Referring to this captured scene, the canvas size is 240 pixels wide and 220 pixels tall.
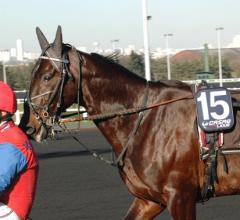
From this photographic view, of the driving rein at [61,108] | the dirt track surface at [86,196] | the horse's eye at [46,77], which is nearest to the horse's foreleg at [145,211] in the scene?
the driving rein at [61,108]

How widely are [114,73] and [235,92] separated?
3.64 ft

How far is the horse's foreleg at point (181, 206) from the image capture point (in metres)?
5.45

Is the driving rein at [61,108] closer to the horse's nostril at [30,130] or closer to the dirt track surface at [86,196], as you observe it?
the horse's nostril at [30,130]

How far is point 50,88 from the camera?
5.76m

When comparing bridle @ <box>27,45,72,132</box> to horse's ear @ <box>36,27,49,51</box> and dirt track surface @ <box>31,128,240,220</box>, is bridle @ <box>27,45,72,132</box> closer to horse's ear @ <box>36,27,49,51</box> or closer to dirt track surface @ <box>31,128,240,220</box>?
horse's ear @ <box>36,27,49,51</box>

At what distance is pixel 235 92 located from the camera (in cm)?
596

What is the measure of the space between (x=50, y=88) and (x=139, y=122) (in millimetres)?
836

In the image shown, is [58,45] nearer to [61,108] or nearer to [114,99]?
[61,108]

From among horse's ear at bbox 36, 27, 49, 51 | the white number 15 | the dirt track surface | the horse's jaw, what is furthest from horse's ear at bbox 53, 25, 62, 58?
the dirt track surface

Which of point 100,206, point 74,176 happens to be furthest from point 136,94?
point 74,176

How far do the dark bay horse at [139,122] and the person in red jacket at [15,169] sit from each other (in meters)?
1.49

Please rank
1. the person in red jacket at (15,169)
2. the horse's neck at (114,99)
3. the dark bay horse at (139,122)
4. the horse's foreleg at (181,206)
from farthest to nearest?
1. the horse's neck at (114,99)
2. the dark bay horse at (139,122)
3. the horse's foreleg at (181,206)
4. the person in red jacket at (15,169)

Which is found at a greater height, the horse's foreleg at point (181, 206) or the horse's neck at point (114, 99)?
the horse's neck at point (114, 99)

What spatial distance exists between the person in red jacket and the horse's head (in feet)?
4.83
